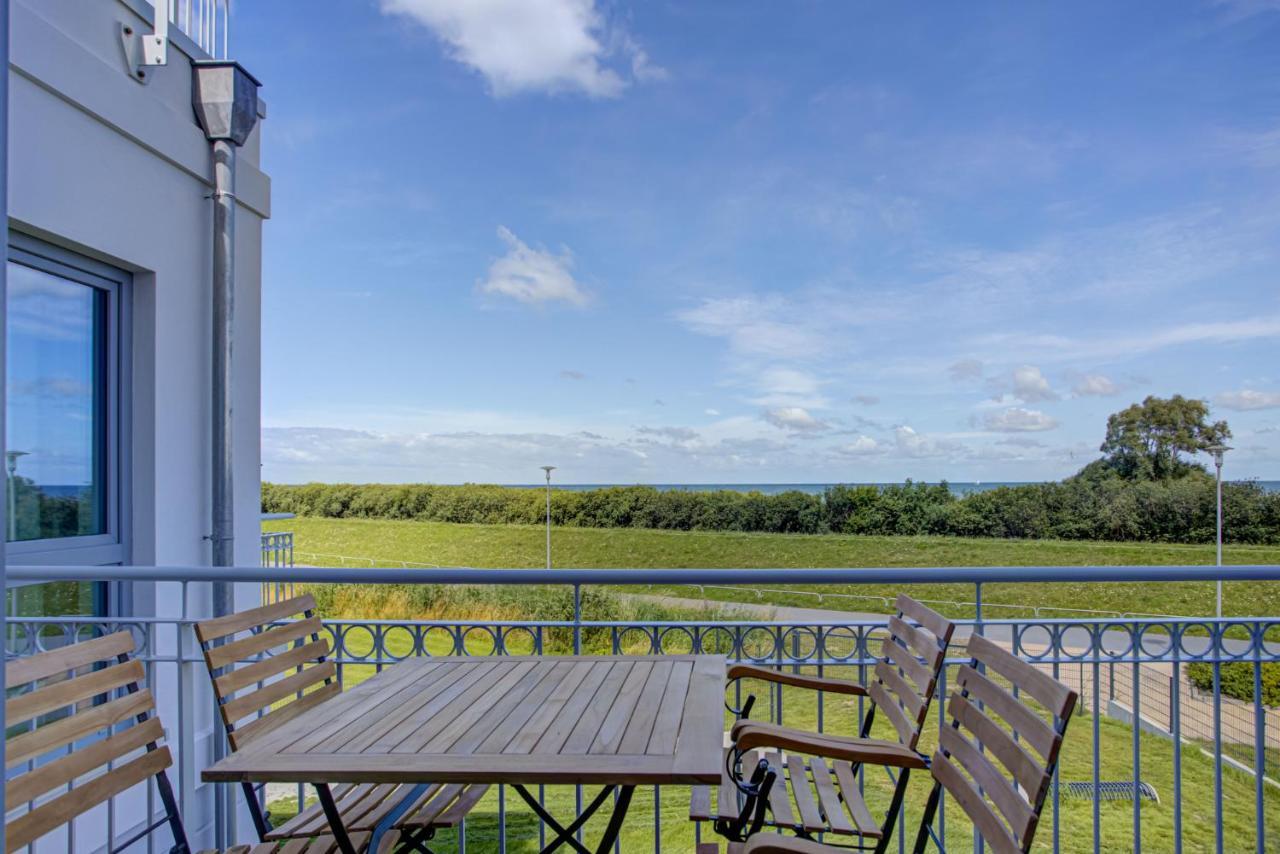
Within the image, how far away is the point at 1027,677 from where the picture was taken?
165 cm

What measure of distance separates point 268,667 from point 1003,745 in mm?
1878

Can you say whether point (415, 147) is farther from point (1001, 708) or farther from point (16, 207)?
point (1001, 708)

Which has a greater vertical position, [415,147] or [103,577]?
[415,147]

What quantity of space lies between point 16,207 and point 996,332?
125ft

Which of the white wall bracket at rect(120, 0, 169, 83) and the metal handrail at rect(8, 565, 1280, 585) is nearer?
the metal handrail at rect(8, 565, 1280, 585)

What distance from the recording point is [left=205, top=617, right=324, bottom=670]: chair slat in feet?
6.86

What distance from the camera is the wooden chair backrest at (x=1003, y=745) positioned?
141 centimetres

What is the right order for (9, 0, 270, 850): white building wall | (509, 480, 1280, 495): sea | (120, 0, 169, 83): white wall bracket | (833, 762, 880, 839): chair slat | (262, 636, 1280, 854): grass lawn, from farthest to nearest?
(509, 480, 1280, 495): sea < (262, 636, 1280, 854): grass lawn < (120, 0, 169, 83): white wall bracket < (9, 0, 270, 850): white building wall < (833, 762, 880, 839): chair slat

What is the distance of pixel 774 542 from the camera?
29562 mm

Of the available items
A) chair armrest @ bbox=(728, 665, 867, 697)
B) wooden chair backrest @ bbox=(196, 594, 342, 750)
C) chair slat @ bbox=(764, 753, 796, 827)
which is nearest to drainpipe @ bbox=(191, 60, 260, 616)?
wooden chair backrest @ bbox=(196, 594, 342, 750)

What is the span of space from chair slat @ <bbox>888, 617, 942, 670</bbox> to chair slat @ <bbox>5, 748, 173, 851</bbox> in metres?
1.89

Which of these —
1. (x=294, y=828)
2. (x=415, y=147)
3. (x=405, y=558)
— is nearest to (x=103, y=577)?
(x=294, y=828)

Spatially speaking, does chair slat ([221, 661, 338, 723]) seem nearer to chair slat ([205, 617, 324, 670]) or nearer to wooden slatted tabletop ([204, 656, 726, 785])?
chair slat ([205, 617, 324, 670])

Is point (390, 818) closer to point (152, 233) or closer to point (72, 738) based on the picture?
point (72, 738)
